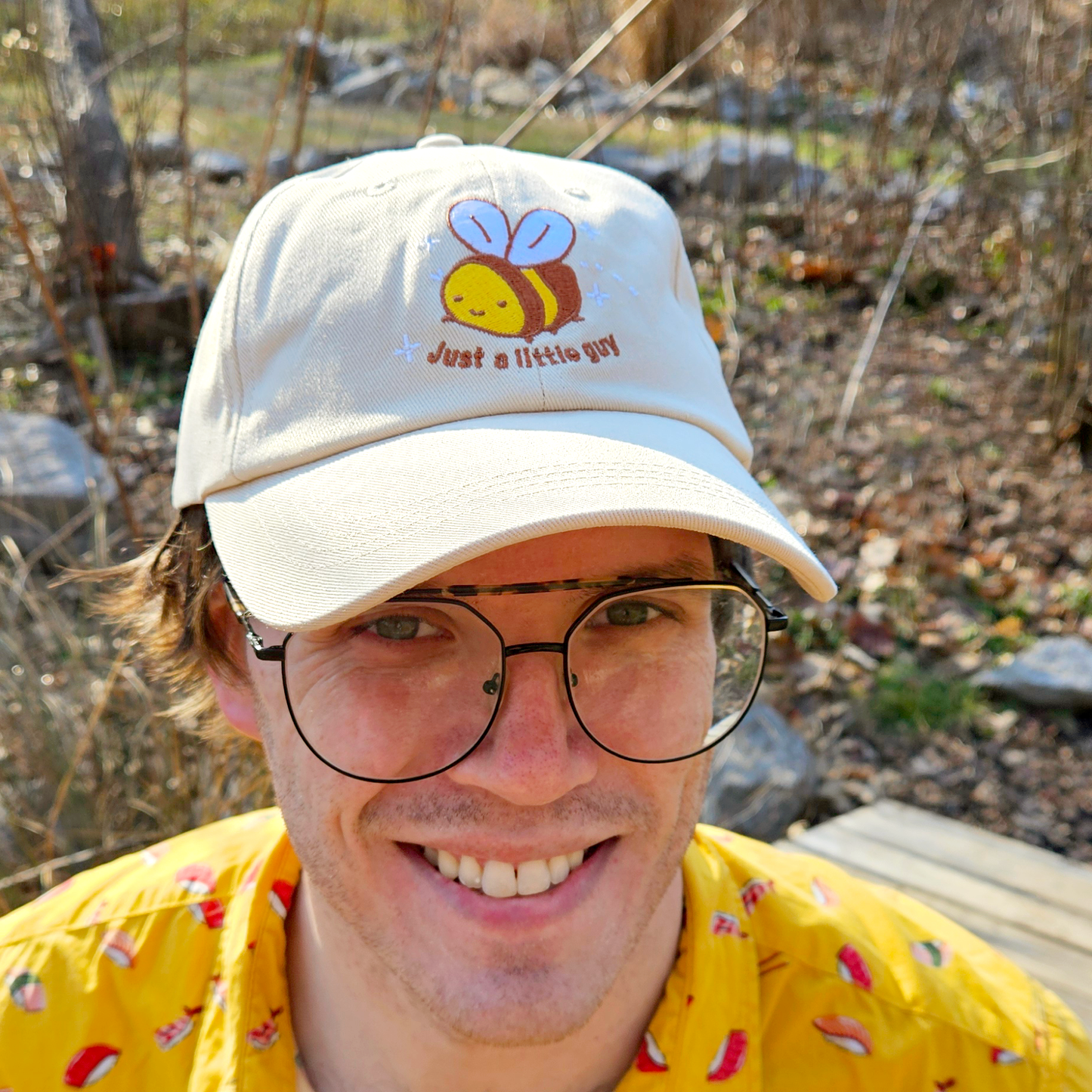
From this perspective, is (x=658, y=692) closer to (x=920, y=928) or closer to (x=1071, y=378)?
(x=920, y=928)

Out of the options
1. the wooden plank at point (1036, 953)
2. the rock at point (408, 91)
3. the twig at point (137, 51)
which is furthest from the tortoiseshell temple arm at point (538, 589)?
the rock at point (408, 91)

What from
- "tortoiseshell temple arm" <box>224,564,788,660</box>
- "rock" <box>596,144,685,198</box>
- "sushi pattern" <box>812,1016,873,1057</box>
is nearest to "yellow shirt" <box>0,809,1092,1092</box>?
"sushi pattern" <box>812,1016,873,1057</box>

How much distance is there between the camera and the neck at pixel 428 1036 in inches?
60.9

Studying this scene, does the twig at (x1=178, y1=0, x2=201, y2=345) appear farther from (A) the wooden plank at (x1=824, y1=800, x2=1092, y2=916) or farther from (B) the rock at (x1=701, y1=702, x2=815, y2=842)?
(A) the wooden plank at (x1=824, y1=800, x2=1092, y2=916)

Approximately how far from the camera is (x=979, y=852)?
3.15 m

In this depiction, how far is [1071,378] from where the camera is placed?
5.48 m

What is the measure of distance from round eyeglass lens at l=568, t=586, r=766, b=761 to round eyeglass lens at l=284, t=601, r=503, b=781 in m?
0.13

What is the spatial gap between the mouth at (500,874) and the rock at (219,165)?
6.60m

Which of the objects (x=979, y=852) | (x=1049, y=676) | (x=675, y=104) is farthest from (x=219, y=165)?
(x=979, y=852)

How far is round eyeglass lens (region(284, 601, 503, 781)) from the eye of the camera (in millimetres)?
1417

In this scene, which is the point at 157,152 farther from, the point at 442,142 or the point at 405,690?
the point at 405,690

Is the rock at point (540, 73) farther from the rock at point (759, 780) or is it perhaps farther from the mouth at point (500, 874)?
the mouth at point (500, 874)

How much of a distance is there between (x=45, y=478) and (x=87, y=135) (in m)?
1.48

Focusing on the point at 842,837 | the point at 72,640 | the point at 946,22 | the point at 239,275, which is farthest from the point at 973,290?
the point at 239,275
